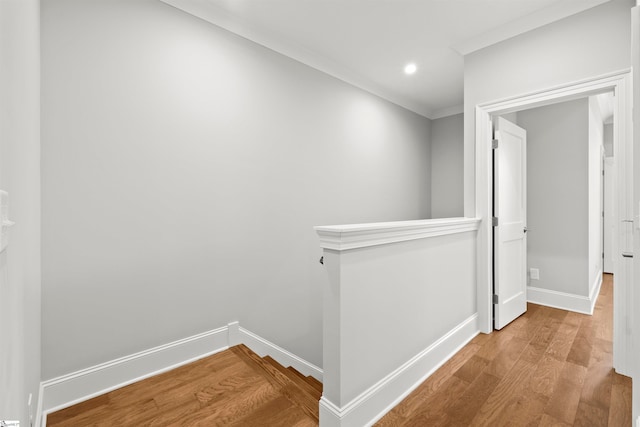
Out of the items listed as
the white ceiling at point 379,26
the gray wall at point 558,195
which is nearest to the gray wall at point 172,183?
the white ceiling at point 379,26

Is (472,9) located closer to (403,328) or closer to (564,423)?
(403,328)

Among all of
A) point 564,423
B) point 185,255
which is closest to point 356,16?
point 185,255

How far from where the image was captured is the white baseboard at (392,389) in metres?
1.43

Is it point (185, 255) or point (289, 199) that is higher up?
point (289, 199)

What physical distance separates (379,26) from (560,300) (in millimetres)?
3541

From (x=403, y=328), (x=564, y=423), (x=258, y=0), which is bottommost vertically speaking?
(x=564, y=423)

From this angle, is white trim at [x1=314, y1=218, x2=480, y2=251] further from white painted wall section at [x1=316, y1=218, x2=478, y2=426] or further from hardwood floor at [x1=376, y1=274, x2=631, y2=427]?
hardwood floor at [x1=376, y1=274, x2=631, y2=427]

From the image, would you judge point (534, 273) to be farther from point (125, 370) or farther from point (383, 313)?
point (125, 370)

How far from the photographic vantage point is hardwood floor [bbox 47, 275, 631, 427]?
156 cm

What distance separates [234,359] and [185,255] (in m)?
0.85

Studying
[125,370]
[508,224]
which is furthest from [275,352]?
[508,224]

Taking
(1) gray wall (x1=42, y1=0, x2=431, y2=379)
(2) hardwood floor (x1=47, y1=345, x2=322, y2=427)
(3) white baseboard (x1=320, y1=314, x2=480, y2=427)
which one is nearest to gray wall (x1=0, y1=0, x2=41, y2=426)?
(1) gray wall (x1=42, y1=0, x2=431, y2=379)

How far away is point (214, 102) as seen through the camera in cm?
227

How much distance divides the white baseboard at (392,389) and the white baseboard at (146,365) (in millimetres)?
1015
